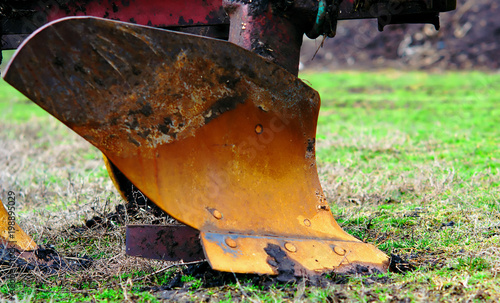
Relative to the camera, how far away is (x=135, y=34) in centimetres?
175

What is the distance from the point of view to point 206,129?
1965mm

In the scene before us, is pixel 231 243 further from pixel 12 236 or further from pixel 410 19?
pixel 410 19

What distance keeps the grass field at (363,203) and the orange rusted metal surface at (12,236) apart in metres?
0.18

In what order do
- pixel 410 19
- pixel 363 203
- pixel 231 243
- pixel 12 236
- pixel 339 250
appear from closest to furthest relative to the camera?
pixel 231 243, pixel 339 250, pixel 12 236, pixel 410 19, pixel 363 203

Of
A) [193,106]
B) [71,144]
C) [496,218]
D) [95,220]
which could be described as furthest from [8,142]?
[496,218]

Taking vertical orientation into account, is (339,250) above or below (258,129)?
below

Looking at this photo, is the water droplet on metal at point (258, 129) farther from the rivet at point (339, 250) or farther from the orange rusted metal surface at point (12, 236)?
the orange rusted metal surface at point (12, 236)

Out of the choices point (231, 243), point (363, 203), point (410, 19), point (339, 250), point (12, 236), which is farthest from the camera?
point (363, 203)

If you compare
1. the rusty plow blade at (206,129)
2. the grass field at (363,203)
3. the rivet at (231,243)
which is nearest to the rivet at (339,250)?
the rusty plow blade at (206,129)

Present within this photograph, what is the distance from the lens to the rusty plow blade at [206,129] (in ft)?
5.55

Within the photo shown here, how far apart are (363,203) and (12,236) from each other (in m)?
1.95

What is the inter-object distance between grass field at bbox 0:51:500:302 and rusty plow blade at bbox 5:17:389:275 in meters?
0.15

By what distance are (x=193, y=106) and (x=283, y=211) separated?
1.82ft

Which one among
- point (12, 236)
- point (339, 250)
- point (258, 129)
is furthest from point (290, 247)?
point (12, 236)
